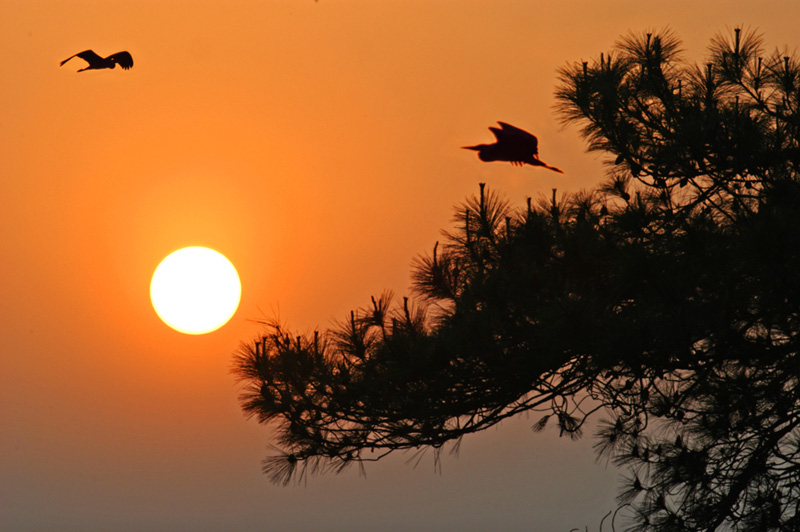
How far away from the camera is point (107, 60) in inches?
256

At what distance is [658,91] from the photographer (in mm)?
5793

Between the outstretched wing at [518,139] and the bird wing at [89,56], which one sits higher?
the bird wing at [89,56]

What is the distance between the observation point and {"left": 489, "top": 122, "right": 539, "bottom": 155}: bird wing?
5.69 meters

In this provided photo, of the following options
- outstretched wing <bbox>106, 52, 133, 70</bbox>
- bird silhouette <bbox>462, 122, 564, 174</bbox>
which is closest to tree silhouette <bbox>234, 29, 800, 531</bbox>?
bird silhouette <bbox>462, 122, 564, 174</bbox>

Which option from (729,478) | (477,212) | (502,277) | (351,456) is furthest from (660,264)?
(351,456)

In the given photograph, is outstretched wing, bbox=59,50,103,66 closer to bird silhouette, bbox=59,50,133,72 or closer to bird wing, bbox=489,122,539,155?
bird silhouette, bbox=59,50,133,72

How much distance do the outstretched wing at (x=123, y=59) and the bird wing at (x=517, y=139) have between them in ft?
9.45

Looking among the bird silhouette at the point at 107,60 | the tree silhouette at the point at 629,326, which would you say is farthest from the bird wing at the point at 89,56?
the tree silhouette at the point at 629,326

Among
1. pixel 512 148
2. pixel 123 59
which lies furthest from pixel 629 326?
pixel 123 59

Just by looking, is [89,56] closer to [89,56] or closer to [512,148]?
[89,56]

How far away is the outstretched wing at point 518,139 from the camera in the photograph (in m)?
5.69

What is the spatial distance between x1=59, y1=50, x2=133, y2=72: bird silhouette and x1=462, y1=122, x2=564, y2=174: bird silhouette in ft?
9.14

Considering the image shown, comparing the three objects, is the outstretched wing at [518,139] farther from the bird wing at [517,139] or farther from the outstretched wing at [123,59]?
the outstretched wing at [123,59]

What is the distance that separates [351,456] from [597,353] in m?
2.06
